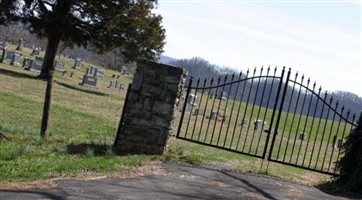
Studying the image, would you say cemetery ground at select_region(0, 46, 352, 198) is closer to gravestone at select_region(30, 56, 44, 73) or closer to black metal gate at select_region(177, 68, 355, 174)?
black metal gate at select_region(177, 68, 355, 174)

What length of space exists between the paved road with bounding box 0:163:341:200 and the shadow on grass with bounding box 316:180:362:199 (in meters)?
0.49

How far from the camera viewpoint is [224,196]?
24.7 feet

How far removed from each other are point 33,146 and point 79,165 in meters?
2.10

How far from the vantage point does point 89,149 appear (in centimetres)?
974

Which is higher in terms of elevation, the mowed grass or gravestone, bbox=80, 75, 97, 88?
gravestone, bbox=80, 75, 97, 88

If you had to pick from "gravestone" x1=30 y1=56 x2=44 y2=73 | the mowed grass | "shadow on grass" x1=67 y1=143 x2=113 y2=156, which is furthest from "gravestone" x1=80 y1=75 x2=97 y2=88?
"shadow on grass" x1=67 y1=143 x2=113 y2=156

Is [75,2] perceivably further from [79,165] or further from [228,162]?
[79,165]

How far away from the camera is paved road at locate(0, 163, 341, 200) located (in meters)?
6.42

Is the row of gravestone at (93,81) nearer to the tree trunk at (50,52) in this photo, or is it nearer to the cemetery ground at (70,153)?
the tree trunk at (50,52)

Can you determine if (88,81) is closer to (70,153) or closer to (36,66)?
(36,66)

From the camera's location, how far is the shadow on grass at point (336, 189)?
32.1 feet

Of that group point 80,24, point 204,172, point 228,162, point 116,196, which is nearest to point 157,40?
point 80,24

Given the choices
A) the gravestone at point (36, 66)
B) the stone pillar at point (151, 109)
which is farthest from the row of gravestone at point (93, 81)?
the stone pillar at point (151, 109)

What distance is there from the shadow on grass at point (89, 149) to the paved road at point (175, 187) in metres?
1.25
